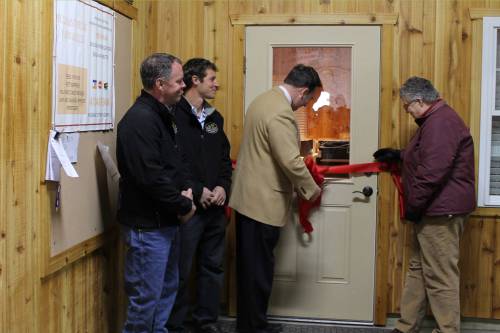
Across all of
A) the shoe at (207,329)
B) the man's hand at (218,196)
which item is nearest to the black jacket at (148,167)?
the man's hand at (218,196)

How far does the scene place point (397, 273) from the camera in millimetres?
4023

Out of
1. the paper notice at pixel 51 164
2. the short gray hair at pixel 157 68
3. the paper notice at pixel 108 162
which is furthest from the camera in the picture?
the paper notice at pixel 108 162

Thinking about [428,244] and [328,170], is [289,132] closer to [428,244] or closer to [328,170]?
[328,170]

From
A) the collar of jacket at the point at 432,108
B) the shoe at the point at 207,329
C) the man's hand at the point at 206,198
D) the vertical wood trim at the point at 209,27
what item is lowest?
the shoe at the point at 207,329

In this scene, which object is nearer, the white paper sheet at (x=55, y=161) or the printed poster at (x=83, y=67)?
the white paper sheet at (x=55, y=161)

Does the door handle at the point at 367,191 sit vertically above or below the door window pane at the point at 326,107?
below

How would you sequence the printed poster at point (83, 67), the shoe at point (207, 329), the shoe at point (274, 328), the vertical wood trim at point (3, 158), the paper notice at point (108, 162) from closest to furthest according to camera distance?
the vertical wood trim at point (3, 158) → the printed poster at point (83, 67) → the paper notice at point (108, 162) → the shoe at point (207, 329) → the shoe at point (274, 328)

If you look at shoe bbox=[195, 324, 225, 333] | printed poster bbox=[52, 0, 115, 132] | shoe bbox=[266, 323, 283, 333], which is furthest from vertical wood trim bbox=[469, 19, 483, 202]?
printed poster bbox=[52, 0, 115, 132]

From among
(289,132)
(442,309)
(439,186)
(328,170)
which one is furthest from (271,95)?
(442,309)

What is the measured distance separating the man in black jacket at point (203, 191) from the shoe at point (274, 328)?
321 mm

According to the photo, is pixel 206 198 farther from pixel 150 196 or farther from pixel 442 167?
pixel 442 167

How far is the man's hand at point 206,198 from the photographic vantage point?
348 centimetres

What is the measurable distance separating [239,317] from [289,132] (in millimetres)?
1196

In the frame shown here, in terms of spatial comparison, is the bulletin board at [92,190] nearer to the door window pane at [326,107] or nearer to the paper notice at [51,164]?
the paper notice at [51,164]
